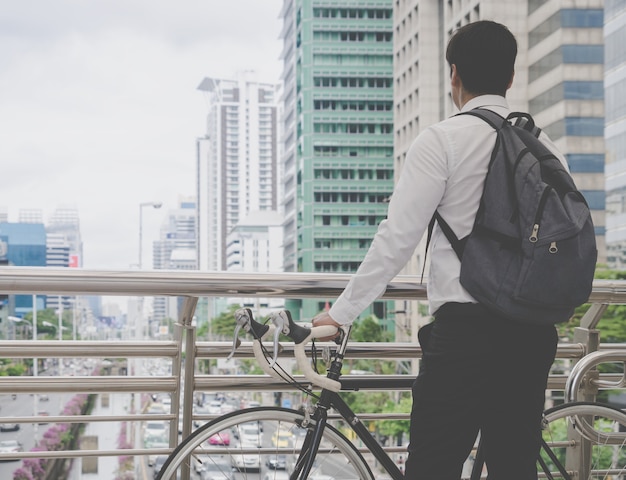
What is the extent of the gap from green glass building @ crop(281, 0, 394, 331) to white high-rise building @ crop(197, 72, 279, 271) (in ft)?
219

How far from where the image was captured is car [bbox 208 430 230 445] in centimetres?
172

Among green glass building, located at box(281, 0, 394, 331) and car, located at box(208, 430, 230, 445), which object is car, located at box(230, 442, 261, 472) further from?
green glass building, located at box(281, 0, 394, 331)

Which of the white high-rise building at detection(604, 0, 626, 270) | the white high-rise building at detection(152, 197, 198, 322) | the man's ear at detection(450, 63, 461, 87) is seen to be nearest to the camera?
the man's ear at detection(450, 63, 461, 87)

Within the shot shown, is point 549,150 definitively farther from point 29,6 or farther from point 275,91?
point 29,6

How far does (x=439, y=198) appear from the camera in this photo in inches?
61.5

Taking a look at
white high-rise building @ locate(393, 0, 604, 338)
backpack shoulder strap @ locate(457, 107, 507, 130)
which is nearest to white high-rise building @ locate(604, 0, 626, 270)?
white high-rise building @ locate(393, 0, 604, 338)

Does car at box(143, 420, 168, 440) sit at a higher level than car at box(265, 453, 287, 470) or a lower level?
lower

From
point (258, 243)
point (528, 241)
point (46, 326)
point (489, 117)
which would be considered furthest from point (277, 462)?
point (258, 243)

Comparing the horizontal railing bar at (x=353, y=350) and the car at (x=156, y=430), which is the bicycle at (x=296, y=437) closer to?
the horizontal railing bar at (x=353, y=350)

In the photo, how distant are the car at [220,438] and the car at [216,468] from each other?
40mm

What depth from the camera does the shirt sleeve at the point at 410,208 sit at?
61.2 inches

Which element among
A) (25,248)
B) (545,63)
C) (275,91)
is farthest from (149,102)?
(545,63)

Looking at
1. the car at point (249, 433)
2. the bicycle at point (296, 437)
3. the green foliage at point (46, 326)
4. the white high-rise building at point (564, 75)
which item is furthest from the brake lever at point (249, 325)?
the green foliage at point (46, 326)

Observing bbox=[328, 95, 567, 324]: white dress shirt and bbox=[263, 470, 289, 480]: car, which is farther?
bbox=[263, 470, 289, 480]: car
